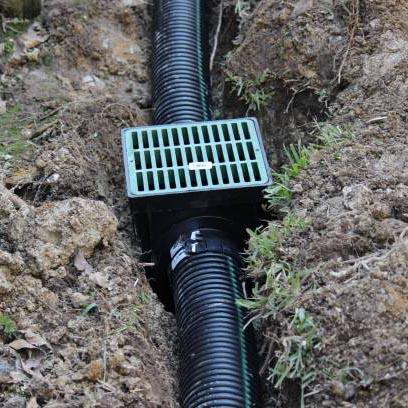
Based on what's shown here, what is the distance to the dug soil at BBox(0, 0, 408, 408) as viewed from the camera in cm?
209

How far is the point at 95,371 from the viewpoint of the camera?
2.14 metres

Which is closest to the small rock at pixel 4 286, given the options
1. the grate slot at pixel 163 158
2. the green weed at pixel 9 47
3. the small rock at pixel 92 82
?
the grate slot at pixel 163 158

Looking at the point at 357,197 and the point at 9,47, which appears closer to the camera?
the point at 357,197

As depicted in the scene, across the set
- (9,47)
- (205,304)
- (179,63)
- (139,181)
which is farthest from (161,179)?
(9,47)

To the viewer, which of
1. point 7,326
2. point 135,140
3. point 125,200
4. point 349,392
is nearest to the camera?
point 349,392

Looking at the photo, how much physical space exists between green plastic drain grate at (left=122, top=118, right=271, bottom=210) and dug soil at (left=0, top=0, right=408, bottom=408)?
16 centimetres

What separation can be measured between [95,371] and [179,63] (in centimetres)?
138

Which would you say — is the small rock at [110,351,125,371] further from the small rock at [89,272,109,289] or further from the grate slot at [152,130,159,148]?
the grate slot at [152,130,159,148]

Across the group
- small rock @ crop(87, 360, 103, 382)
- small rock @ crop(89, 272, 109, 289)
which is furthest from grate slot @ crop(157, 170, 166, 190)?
small rock @ crop(87, 360, 103, 382)

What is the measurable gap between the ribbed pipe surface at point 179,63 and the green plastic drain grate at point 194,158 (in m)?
0.24

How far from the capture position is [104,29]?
3334 mm

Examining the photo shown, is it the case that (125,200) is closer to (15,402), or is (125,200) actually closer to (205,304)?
(205,304)

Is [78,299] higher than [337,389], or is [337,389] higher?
[78,299]

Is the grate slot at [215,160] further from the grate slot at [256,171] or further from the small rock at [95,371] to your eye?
the small rock at [95,371]
